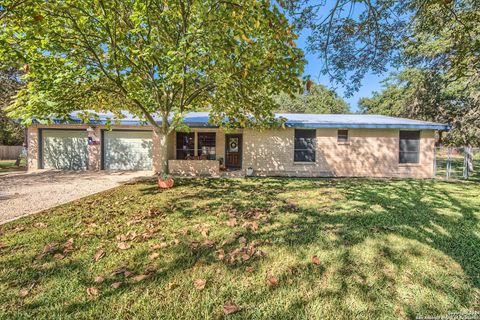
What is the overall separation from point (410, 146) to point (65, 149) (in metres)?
19.4

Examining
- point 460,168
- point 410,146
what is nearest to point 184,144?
point 410,146

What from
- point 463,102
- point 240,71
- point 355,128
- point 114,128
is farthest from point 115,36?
point 463,102

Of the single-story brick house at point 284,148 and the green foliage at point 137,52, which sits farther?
the single-story brick house at point 284,148

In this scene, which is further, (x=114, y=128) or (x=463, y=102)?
(x=463, y=102)

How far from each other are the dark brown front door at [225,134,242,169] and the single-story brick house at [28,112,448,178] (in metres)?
1.04

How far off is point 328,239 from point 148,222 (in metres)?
3.27

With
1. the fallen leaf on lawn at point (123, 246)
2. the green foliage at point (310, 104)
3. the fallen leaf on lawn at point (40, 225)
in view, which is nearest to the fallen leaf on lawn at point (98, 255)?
the fallen leaf on lawn at point (123, 246)

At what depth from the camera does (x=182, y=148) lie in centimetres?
1359

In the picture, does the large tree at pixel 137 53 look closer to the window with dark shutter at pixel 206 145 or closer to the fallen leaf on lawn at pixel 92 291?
the fallen leaf on lawn at pixel 92 291

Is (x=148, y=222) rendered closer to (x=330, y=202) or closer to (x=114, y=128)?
(x=330, y=202)

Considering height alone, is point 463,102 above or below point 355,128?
above

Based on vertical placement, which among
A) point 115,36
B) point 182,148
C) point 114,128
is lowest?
point 182,148

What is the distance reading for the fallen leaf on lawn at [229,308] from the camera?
1.97 metres

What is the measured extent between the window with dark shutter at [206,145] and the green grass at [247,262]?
8.20 meters
